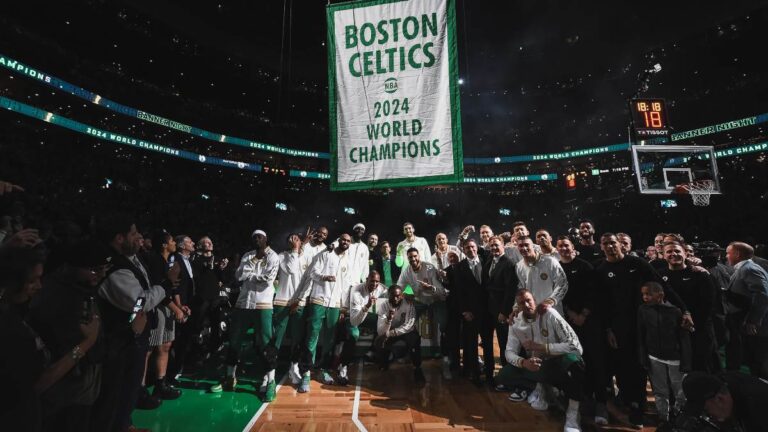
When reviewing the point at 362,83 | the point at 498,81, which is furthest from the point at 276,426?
the point at 498,81

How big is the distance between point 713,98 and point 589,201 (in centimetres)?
1196

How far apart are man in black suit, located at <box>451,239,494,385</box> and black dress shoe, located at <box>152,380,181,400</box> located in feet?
13.2

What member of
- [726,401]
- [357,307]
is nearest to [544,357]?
[726,401]

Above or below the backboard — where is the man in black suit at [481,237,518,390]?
below

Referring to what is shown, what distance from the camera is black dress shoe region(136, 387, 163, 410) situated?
13.7 ft

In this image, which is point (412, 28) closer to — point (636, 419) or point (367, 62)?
point (367, 62)

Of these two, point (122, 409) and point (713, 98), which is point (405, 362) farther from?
point (713, 98)

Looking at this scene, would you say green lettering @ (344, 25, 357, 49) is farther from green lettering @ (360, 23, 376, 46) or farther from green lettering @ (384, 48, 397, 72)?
green lettering @ (384, 48, 397, 72)

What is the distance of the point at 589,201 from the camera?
2409cm

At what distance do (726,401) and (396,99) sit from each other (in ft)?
11.0

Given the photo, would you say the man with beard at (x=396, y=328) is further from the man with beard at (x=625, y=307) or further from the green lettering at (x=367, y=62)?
the green lettering at (x=367, y=62)

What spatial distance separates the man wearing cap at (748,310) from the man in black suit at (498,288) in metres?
3.02

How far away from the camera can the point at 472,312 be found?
5102mm

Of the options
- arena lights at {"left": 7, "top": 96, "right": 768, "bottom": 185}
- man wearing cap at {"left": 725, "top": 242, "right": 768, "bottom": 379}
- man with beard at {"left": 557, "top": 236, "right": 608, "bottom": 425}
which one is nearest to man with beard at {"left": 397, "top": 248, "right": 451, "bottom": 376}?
man with beard at {"left": 557, "top": 236, "right": 608, "bottom": 425}
